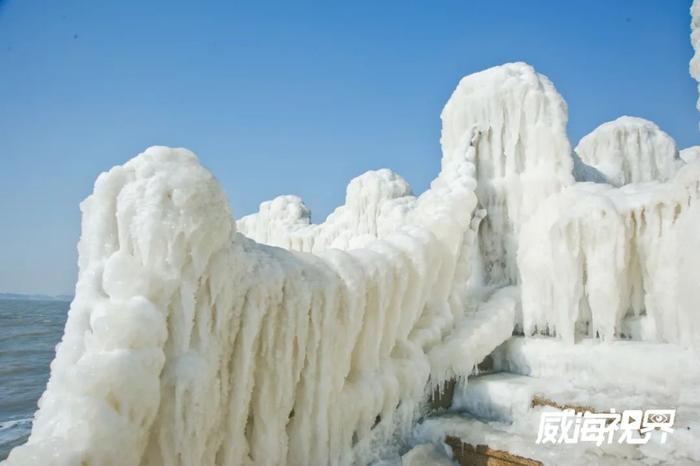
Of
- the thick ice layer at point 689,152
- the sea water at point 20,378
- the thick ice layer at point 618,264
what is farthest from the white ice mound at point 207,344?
the thick ice layer at point 689,152

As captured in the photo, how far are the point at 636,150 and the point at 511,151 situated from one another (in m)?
6.57

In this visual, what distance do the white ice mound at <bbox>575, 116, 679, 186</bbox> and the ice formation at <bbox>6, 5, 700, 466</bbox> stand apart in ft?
13.1

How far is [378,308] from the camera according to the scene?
665 centimetres

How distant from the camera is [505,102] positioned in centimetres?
1034

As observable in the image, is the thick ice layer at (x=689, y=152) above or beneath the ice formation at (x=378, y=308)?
above

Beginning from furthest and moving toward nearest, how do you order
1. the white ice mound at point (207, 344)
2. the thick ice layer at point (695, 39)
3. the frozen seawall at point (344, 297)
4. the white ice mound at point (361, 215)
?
the white ice mound at point (361, 215)
the thick ice layer at point (695, 39)
the frozen seawall at point (344, 297)
the white ice mound at point (207, 344)

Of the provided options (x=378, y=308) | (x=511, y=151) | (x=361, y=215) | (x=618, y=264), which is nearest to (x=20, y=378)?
(x=361, y=215)

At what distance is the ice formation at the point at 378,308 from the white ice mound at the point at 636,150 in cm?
398

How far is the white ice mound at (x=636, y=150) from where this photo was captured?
14.1 meters

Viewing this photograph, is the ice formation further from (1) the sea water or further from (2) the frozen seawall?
(1) the sea water

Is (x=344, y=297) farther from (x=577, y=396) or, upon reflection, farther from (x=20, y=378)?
(x=20, y=378)

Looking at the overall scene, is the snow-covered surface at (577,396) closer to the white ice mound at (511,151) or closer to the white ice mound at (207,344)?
the white ice mound at (207,344)

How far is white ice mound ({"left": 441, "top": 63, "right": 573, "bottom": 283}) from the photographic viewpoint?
988 centimetres

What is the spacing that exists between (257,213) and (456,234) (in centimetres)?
1801
